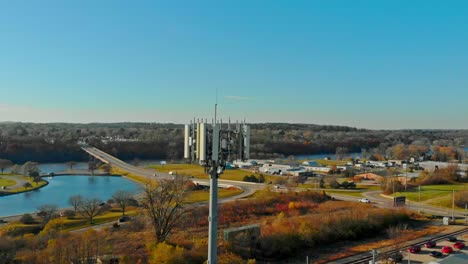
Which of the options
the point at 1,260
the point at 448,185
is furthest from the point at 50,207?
the point at 448,185

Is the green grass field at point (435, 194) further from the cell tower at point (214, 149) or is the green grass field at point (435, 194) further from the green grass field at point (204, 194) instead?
the cell tower at point (214, 149)

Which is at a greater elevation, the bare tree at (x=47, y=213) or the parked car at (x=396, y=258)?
the parked car at (x=396, y=258)

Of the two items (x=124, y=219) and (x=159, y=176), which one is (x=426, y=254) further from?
(x=159, y=176)

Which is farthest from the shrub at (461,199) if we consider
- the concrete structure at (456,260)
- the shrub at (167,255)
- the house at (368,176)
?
the shrub at (167,255)

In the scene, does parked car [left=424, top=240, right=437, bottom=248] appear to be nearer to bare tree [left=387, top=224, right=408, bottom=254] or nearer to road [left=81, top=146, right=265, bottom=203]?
bare tree [left=387, top=224, right=408, bottom=254]

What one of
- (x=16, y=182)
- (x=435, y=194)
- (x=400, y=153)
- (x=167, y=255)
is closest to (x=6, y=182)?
(x=16, y=182)
